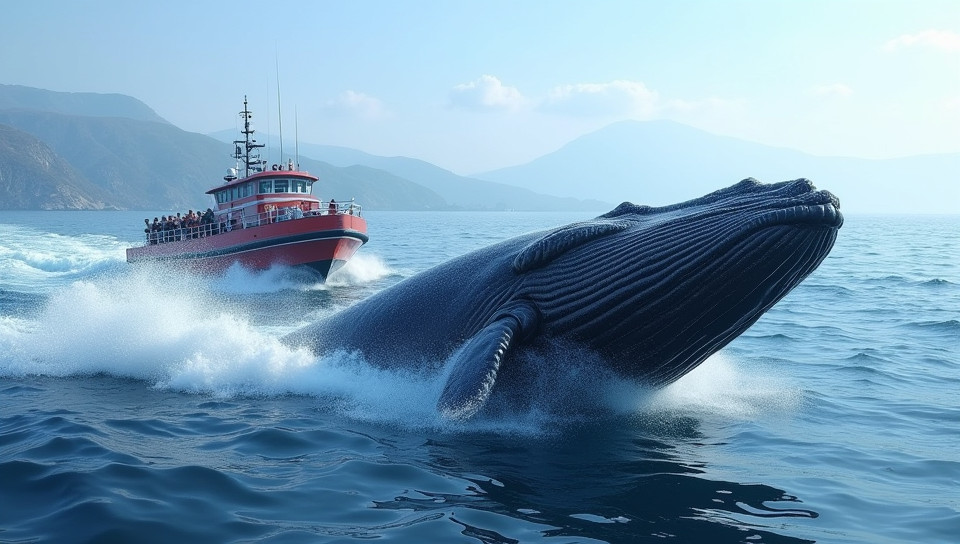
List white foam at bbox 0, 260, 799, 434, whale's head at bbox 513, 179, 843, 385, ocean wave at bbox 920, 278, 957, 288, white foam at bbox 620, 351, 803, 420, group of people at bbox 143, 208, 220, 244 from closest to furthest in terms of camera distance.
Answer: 1. whale's head at bbox 513, 179, 843, 385
2. white foam at bbox 0, 260, 799, 434
3. white foam at bbox 620, 351, 803, 420
4. ocean wave at bbox 920, 278, 957, 288
5. group of people at bbox 143, 208, 220, 244

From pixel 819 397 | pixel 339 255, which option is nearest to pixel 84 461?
pixel 819 397

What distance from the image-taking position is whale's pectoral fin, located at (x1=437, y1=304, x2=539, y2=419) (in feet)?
20.0

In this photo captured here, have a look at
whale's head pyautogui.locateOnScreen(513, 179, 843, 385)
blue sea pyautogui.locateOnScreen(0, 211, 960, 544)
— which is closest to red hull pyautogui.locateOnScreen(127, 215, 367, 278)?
blue sea pyautogui.locateOnScreen(0, 211, 960, 544)

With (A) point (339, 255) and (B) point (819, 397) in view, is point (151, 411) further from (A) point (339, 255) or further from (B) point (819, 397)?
(A) point (339, 255)

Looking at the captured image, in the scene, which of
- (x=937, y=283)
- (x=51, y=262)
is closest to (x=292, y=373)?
(x=937, y=283)

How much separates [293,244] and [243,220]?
11.7ft

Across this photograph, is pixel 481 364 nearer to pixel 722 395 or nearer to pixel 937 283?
pixel 722 395

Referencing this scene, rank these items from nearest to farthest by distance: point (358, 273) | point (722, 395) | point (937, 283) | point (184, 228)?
point (722, 395) < point (937, 283) < point (358, 273) < point (184, 228)

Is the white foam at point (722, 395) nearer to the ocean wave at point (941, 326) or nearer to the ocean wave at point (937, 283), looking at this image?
the ocean wave at point (941, 326)

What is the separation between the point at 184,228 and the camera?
→ 34.9 metres

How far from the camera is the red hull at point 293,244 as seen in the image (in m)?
30.3

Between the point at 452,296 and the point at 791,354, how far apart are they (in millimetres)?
7648

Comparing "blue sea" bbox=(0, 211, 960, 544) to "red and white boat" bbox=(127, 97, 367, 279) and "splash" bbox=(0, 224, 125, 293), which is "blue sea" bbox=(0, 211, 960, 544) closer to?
"splash" bbox=(0, 224, 125, 293)

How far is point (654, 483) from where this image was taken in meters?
6.58
